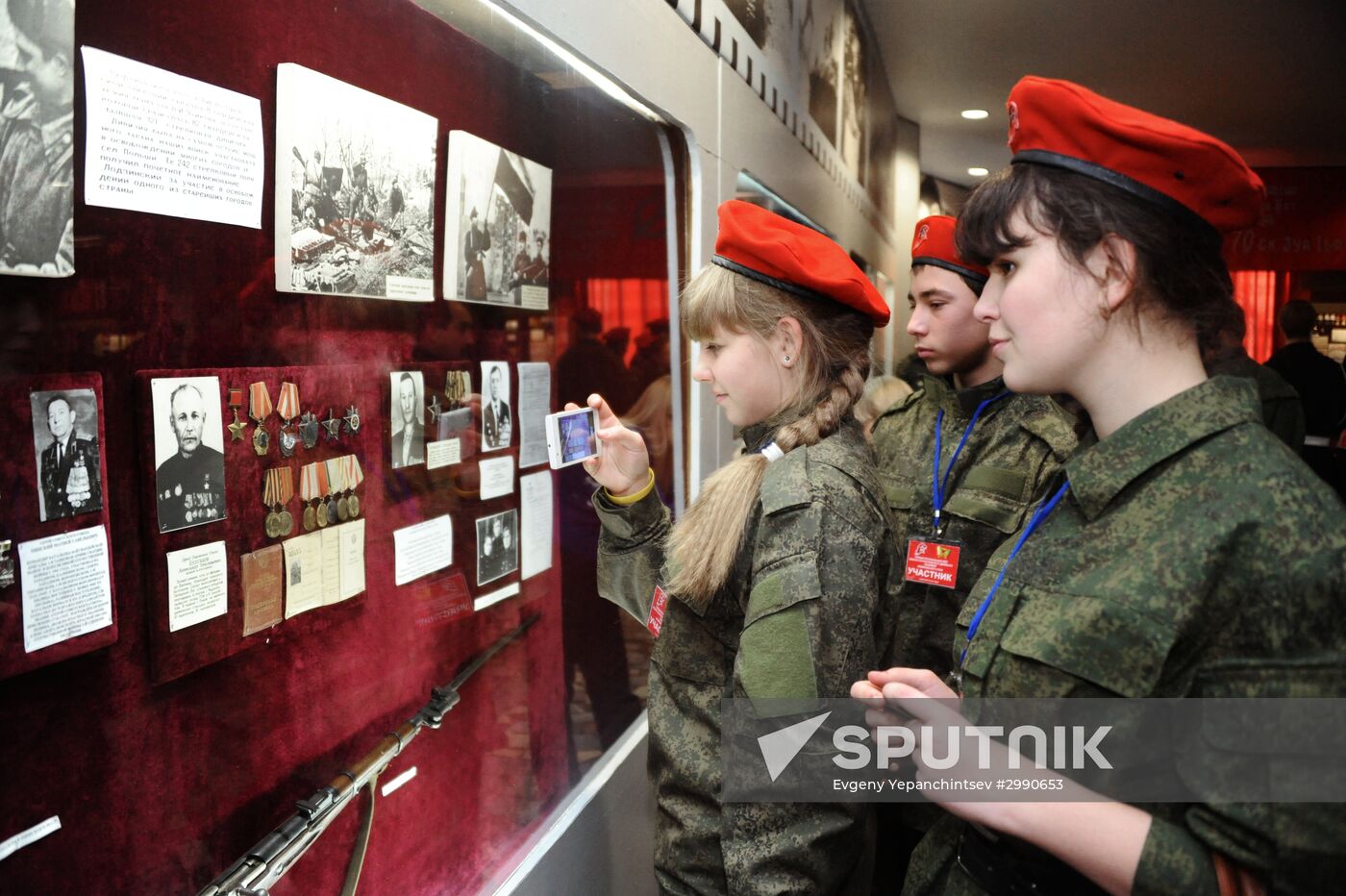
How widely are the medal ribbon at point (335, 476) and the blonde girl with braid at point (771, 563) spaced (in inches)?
20.6

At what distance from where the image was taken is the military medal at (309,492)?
124cm

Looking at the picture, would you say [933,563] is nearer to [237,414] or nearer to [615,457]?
[615,457]

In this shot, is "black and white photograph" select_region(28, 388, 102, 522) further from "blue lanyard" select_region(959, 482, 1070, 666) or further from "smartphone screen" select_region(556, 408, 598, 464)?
"blue lanyard" select_region(959, 482, 1070, 666)

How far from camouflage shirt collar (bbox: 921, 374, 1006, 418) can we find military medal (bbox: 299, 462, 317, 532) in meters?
1.61

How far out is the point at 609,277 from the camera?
2.29 meters

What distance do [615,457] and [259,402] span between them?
75 cm

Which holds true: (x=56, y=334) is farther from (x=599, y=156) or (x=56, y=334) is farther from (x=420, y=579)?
(x=599, y=156)

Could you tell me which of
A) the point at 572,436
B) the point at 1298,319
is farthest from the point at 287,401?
the point at 1298,319

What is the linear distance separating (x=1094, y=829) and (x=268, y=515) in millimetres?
1019

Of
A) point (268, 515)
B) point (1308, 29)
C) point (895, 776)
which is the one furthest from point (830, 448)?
point (1308, 29)

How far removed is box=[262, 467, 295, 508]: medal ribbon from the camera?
46.0 inches

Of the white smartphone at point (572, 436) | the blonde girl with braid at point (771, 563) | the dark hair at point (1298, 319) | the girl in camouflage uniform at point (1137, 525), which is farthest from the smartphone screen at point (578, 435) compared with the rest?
the dark hair at point (1298, 319)

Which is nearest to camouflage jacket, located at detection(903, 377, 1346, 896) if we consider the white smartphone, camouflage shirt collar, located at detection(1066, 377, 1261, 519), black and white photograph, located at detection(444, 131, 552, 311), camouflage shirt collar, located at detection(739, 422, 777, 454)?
camouflage shirt collar, located at detection(1066, 377, 1261, 519)

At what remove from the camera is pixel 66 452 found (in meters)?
0.89
